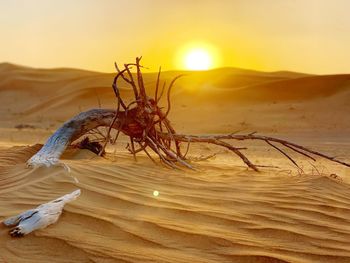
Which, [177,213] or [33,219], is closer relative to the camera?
[33,219]

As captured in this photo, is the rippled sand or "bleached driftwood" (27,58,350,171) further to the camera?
→ "bleached driftwood" (27,58,350,171)

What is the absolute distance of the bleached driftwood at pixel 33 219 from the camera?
103 inches

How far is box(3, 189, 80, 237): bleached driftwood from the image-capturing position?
103 inches

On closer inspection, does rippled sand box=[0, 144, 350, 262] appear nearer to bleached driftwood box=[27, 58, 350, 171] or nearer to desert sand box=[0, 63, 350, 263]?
desert sand box=[0, 63, 350, 263]

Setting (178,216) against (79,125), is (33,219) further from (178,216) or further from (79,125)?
(79,125)

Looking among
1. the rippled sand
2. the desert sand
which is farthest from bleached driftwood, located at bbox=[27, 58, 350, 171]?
the rippled sand

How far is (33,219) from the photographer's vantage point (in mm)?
2711

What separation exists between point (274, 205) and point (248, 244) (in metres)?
0.75

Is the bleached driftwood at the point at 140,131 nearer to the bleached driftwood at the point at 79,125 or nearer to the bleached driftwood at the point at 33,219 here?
the bleached driftwood at the point at 79,125

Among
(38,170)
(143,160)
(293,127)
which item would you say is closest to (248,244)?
(38,170)

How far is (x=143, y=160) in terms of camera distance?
5.22m

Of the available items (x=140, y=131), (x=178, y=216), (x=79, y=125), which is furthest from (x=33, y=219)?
(x=79, y=125)

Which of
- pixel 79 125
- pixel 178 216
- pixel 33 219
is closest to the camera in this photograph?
pixel 33 219

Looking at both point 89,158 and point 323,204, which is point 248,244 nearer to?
point 323,204
